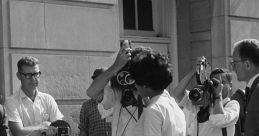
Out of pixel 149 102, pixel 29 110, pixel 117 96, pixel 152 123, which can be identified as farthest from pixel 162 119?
pixel 29 110

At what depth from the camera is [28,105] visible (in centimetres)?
726

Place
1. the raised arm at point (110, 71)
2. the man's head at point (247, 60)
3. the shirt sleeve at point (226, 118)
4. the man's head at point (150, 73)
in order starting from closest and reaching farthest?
the man's head at point (150, 73), the raised arm at point (110, 71), the man's head at point (247, 60), the shirt sleeve at point (226, 118)

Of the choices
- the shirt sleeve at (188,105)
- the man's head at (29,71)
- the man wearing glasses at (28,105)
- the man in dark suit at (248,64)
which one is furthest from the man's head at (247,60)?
the man's head at (29,71)

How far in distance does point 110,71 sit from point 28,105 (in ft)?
7.41

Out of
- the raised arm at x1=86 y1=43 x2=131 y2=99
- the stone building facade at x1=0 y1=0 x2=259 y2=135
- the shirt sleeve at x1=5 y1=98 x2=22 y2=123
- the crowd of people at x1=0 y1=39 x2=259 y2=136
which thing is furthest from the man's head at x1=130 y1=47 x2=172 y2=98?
the stone building facade at x1=0 y1=0 x2=259 y2=135

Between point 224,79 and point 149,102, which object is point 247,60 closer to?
point 149,102

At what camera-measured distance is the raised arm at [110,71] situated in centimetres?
514

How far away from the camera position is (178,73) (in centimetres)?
1119

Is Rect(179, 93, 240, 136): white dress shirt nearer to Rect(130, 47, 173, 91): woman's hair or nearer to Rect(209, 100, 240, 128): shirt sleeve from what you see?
Rect(209, 100, 240, 128): shirt sleeve

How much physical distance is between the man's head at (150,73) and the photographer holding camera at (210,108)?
1523 millimetres

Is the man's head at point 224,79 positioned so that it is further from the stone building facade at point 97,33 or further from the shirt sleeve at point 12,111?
the stone building facade at point 97,33

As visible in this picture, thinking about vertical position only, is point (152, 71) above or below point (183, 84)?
above

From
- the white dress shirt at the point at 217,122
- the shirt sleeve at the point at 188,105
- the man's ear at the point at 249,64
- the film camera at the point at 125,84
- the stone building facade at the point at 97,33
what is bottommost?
the white dress shirt at the point at 217,122

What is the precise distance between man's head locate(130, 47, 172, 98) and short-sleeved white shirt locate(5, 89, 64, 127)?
2.43 metres
